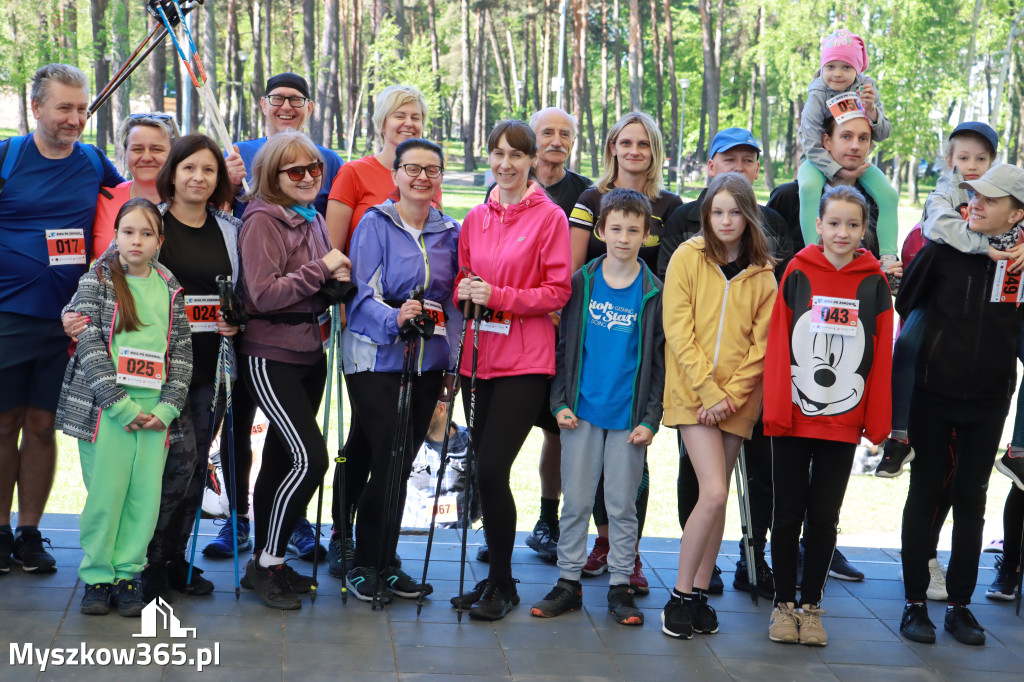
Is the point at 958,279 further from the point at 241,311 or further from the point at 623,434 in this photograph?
the point at 241,311

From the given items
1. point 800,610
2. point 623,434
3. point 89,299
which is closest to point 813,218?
point 623,434

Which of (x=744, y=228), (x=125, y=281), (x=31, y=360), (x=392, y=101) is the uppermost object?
(x=392, y=101)

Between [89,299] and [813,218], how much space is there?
322 centimetres

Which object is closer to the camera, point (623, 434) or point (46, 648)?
point (46, 648)

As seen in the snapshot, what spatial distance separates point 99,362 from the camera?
383 centimetres

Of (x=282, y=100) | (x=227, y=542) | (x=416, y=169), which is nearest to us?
(x=416, y=169)

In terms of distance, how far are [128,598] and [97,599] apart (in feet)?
0.38

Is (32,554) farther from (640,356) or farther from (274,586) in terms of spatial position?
(640,356)

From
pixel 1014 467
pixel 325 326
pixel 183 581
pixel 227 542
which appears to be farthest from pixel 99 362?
pixel 1014 467

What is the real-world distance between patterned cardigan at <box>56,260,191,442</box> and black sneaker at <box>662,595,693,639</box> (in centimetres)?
213

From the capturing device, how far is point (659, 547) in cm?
532

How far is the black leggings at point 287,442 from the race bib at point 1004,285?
111 inches

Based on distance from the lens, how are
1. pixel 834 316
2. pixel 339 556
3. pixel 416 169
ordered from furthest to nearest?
pixel 339 556, pixel 416 169, pixel 834 316

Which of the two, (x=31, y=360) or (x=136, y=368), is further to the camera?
(x=31, y=360)
